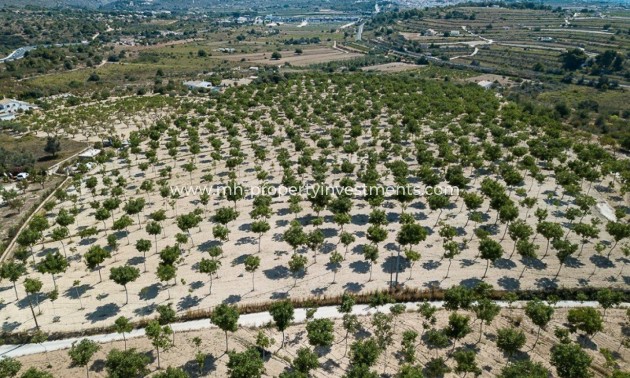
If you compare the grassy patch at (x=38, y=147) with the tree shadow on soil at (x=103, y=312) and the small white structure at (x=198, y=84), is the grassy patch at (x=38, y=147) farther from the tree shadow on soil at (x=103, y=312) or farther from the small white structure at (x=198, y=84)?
the small white structure at (x=198, y=84)

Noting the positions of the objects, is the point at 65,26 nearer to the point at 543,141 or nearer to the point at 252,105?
the point at 252,105

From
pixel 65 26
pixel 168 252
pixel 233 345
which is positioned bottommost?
pixel 233 345

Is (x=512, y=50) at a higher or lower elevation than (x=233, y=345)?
A: higher

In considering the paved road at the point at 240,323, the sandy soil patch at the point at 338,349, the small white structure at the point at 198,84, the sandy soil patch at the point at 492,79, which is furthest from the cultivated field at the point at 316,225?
the sandy soil patch at the point at 492,79

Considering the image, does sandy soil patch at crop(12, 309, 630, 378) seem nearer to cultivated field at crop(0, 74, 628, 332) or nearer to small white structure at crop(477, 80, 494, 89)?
cultivated field at crop(0, 74, 628, 332)

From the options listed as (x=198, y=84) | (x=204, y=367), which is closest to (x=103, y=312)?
(x=204, y=367)

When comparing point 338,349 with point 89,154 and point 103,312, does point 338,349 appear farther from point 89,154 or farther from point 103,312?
point 89,154

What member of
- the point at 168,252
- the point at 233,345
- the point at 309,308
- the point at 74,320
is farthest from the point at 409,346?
the point at 74,320
